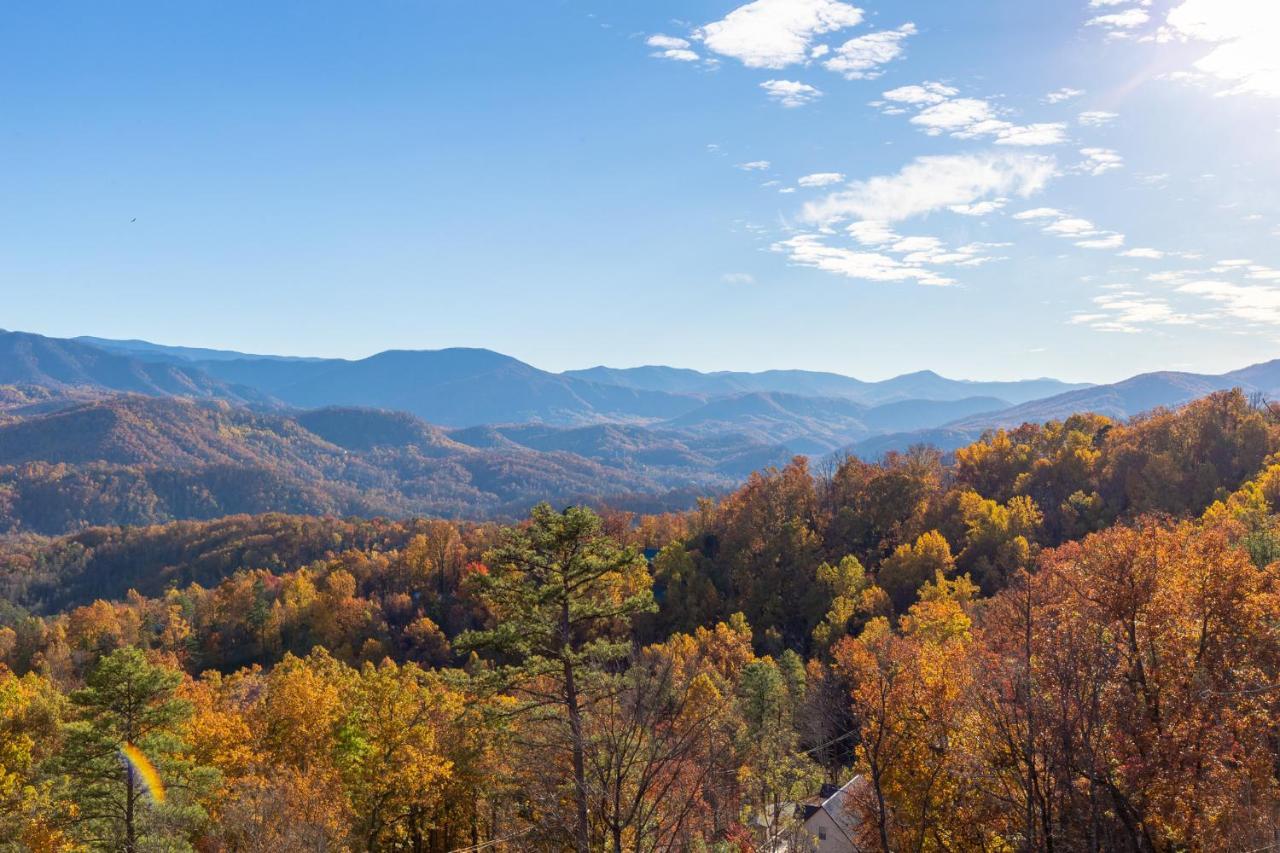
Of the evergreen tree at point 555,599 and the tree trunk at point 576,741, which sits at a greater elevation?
the evergreen tree at point 555,599

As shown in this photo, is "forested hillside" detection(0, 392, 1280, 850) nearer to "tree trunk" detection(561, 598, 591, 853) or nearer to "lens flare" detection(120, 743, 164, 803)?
"tree trunk" detection(561, 598, 591, 853)

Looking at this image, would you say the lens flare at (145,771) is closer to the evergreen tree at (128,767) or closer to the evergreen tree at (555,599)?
the evergreen tree at (128,767)

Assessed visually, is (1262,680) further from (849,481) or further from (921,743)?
(849,481)

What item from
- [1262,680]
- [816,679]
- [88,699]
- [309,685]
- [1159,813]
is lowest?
[816,679]

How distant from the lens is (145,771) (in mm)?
24828

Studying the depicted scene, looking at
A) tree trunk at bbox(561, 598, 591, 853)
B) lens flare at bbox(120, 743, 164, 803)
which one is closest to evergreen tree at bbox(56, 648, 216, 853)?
lens flare at bbox(120, 743, 164, 803)

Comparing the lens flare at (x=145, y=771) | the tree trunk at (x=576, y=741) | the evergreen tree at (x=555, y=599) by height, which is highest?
the evergreen tree at (x=555, y=599)

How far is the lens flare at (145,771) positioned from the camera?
24422 millimetres

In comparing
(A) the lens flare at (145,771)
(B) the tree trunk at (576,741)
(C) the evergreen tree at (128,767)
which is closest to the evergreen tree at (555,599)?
(B) the tree trunk at (576,741)

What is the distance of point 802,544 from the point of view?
85500mm

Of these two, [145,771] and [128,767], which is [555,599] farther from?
[145,771]

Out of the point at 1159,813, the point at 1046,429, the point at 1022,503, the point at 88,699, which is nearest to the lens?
the point at 1159,813

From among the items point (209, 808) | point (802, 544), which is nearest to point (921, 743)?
point (209, 808)

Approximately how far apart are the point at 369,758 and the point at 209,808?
21.2ft
